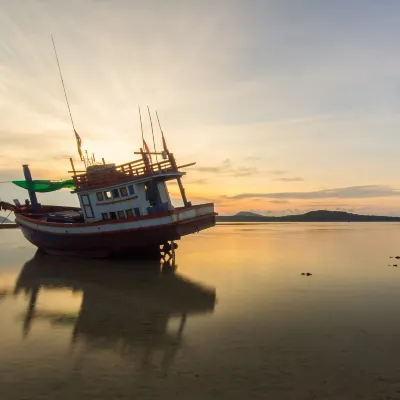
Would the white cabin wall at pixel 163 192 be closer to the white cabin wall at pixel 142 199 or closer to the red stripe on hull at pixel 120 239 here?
the white cabin wall at pixel 142 199

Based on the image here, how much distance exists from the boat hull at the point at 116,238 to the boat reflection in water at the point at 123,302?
1321mm

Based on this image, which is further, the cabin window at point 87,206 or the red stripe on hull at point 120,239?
the cabin window at point 87,206

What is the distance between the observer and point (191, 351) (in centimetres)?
865

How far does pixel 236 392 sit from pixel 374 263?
20.8 meters

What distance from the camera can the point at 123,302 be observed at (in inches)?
544

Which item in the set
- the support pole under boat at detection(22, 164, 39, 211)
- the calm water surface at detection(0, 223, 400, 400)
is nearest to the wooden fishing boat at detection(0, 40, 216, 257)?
the calm water surface at detection(0, 223, 400, 400)

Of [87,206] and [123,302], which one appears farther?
[87,206]

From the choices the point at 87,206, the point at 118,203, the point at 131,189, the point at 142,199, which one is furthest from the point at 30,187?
the point at 142,199

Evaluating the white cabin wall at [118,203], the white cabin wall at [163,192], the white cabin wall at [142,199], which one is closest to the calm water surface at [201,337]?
the white cabin wall at [142,199]

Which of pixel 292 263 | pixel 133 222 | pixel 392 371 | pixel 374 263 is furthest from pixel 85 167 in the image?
pixel 392 371

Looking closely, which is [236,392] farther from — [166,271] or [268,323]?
[166,271]

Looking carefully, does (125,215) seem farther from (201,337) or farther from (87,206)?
(201,337)

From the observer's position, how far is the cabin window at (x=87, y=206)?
27781mm

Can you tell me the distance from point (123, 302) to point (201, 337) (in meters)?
5.02
